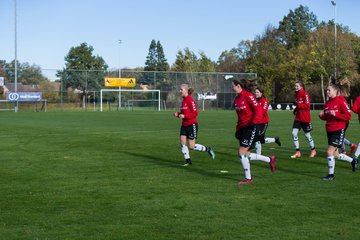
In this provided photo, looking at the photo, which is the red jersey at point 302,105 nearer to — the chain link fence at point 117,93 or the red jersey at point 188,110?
the red jersey at point 188,110

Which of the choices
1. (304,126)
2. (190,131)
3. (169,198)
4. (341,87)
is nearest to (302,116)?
(304,126)

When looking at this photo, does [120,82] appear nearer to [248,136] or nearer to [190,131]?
[190,131]

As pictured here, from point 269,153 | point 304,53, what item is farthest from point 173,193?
point 304,53

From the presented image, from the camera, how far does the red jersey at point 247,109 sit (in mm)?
9930

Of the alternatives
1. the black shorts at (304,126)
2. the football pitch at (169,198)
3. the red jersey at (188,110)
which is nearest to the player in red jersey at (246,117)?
the football pitch at (169,198)

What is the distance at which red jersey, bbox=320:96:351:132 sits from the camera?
1059cm

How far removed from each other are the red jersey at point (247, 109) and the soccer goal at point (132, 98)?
5402 cm

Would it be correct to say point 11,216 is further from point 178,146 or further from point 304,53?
point 304,53

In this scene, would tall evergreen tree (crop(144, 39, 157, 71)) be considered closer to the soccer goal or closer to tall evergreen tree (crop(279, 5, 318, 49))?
tall evergreen tree (crop(279, 5, 318, 49))

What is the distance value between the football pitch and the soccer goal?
49212 millimetres

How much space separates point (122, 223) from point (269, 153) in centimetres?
895

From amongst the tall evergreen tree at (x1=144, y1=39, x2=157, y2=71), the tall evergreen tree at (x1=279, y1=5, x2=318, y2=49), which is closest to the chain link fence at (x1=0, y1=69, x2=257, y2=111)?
the tall evergreen tree at (x1=279, y1=5, x2=318, y2=49)

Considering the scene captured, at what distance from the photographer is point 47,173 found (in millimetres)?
11023

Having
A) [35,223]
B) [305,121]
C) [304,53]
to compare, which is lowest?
[35,223]
